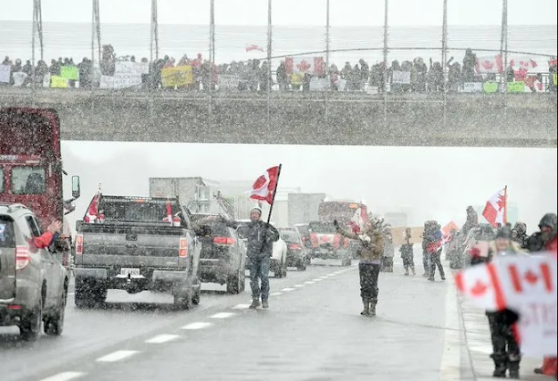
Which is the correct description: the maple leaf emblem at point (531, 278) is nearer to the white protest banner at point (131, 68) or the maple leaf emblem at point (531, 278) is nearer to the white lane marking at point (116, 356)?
the white lane marking at point (116, 356)

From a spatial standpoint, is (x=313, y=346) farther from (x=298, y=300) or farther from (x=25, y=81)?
(x=25, y=81)

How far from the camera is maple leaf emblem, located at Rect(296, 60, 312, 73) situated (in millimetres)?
64631

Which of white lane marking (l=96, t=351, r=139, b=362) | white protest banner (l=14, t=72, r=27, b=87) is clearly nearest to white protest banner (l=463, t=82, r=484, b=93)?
white protest banner (l=14, t=72, r=27, b=87)

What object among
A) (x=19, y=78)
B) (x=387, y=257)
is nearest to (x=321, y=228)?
(x=387, y=257)

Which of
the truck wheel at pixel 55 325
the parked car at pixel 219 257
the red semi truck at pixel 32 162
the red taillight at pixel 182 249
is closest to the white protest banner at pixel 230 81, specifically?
the red semi truck at pixel 32 162

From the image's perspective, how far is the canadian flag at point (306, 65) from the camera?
6425cm

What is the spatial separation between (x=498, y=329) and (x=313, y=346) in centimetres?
587

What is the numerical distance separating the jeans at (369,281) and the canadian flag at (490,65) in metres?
39.5

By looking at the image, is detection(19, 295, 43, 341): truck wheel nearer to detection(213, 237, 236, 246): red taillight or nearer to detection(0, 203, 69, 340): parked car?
detection(0, 203, 69, 340): parked car

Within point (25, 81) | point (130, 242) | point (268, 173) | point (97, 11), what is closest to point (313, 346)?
point (130, 242)

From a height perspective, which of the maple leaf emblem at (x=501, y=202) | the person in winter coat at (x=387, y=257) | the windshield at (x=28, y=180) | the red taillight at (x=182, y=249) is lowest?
the person in winter coat at (x=387, y=257)

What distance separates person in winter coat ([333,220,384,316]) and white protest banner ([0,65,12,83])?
3900 cm

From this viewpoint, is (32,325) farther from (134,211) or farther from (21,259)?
(134,211)

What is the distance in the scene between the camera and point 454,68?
202ft
